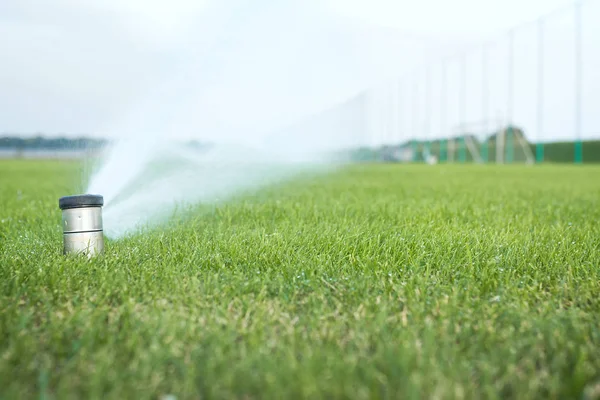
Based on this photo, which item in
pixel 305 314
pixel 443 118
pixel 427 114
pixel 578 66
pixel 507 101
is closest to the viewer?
pixel 305 314

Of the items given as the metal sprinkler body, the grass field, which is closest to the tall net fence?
the grass field

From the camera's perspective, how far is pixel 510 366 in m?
1.35

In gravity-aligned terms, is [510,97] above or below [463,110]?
above

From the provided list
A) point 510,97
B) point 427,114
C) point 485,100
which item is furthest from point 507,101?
point 427,114

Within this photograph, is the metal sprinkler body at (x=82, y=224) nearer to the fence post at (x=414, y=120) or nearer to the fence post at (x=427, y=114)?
the fence post at (x=427, y=114)

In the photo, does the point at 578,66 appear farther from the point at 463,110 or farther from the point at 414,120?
the point at 414,120

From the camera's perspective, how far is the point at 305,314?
176 cm

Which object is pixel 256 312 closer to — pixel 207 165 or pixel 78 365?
pixel 78 365

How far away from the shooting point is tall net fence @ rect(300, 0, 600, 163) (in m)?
21.2

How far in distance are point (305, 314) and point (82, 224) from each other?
1.12m

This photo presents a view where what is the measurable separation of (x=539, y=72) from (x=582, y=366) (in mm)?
24462

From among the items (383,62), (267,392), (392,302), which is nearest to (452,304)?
(392,302)

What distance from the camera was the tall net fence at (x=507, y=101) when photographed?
21.2m

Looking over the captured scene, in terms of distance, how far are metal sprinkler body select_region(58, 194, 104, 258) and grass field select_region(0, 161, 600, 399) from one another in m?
0.10
